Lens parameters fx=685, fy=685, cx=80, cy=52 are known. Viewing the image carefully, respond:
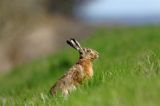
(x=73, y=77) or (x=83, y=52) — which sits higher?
(x=83, y=52)

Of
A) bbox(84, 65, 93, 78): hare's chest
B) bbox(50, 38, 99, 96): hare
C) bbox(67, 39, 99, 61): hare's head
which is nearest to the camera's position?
bbox(50, 38, 99, 96): hare

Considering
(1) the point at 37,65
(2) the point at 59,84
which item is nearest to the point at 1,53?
(1) the point at 37,65

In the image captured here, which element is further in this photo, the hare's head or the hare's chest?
the hare's head

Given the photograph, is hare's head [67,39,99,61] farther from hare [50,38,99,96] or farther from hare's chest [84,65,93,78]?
hare's chest [84,65,93,78]

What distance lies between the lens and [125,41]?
1730cm

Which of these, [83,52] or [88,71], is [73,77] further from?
[83,52]

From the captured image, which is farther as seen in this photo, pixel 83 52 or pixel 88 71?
pixel 83 52

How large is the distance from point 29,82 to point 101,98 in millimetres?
11255

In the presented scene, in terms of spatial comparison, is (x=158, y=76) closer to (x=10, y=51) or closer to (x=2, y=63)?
(x=2, y=63)

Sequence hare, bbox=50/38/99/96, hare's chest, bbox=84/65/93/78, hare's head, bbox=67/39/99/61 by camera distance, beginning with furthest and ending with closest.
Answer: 1. hare's head, bbox=67/39/99/61
2. hare's chest, bbox=84/65/93/78
3. hare, bbox=50/38/99/96

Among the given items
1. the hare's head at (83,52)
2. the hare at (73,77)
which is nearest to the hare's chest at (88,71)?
the hare at (73,77)

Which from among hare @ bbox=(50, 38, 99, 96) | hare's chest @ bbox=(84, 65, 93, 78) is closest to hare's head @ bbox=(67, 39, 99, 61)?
hare @ bbox=(50, 38, 99, 96)

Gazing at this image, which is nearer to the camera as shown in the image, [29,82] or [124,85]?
[124,85]

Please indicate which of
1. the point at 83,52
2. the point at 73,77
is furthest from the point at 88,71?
the point at 83,52
